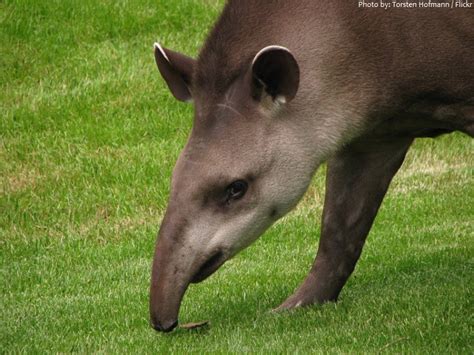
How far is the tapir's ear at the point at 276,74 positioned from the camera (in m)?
6.27

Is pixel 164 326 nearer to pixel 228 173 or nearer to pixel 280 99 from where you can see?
pixel 228 173

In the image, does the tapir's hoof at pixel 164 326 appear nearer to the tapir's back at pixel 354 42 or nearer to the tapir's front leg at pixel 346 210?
the tapir's back at pixel 354 42

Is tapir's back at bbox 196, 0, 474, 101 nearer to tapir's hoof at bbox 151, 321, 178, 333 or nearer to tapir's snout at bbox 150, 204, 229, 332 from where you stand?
tapir's snout at bbox 150, 204, 229, 332

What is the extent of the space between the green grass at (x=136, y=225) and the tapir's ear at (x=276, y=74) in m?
1.42

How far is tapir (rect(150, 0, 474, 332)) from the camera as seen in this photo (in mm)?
6461

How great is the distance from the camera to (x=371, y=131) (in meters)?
6.96

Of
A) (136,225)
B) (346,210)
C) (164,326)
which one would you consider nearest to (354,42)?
(346,210)

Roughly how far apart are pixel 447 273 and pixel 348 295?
85cm

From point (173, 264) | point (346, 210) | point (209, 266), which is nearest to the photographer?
point (173, 264)

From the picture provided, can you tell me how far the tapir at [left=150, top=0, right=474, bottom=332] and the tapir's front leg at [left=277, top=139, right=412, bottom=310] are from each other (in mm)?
729

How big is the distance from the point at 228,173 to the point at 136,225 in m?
5.33

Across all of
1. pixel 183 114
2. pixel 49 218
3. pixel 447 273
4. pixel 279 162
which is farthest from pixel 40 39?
pixel 279 162

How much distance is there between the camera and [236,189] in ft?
21.5

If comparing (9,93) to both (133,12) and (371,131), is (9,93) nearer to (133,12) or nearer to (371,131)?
(133,12)
